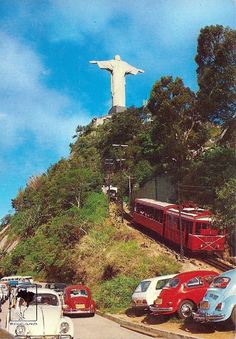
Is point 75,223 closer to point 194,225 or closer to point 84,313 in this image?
point 194,225

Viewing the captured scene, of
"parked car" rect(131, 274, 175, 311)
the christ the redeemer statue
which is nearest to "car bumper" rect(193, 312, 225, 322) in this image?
"parked car" rect(131, 274, 175, 311)

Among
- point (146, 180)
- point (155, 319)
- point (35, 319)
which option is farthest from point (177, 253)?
point (146, 180)

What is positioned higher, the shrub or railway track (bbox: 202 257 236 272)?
railway track (bbox: 202 257 236 272)

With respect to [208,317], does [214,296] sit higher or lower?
higher

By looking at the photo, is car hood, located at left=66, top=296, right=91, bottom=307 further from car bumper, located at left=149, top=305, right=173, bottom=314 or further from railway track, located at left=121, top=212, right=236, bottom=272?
railway track, located at left=121, top=212, right=236, bottom=272

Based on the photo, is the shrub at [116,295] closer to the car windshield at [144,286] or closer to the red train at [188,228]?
the car windshield at [144,286]

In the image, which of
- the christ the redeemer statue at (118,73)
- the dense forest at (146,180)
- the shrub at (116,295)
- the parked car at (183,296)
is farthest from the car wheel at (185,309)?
the christ the redeemer statue at (118,73)

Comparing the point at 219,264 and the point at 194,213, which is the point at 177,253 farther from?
the point at 219,264
